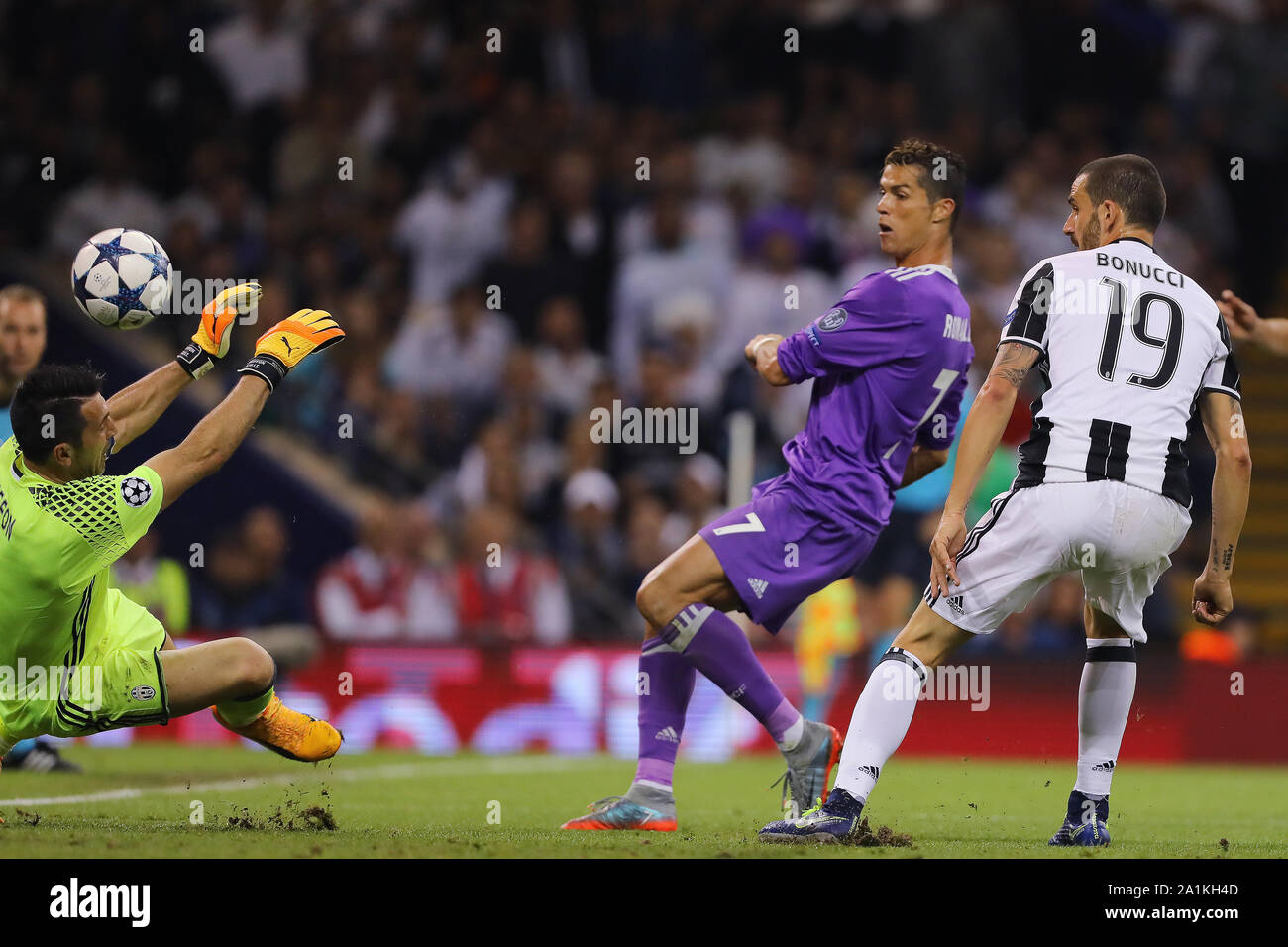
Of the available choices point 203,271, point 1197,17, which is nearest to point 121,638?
point 203,271

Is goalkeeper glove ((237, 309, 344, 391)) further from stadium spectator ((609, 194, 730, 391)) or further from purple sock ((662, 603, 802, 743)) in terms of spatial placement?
stadium spectator ((609, 194, 730, 391))

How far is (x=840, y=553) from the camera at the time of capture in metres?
6.11

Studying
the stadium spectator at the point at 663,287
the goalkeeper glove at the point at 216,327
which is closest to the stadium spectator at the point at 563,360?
the stadium spectator at the point at 663,287

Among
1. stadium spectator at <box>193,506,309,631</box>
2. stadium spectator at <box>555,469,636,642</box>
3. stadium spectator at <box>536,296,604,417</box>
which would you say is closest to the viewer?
stadium spectator at <box>193,506,309,631</box>

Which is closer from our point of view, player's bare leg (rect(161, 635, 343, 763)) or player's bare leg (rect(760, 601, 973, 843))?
player's bare leg (rect(760, 601, 973, 843))

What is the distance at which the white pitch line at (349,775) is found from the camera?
6953 mm

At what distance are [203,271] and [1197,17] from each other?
10.2 metres

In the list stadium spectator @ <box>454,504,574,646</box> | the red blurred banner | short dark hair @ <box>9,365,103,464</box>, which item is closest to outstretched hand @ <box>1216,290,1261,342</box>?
short dark hair @ <box>9,365,103,464</box>

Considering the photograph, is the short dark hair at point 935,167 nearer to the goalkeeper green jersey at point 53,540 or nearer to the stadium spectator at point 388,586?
the goalkeeper green jersey at point 53,540

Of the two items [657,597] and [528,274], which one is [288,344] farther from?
[528,274]

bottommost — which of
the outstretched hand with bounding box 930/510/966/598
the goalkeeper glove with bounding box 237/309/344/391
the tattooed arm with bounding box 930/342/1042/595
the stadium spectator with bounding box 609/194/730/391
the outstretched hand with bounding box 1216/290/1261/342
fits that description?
the outstretched hand with bounding box 930/510/966/598

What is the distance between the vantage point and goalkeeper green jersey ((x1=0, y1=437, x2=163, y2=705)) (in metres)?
5.47

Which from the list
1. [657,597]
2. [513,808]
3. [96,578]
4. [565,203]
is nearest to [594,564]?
[565,203]
